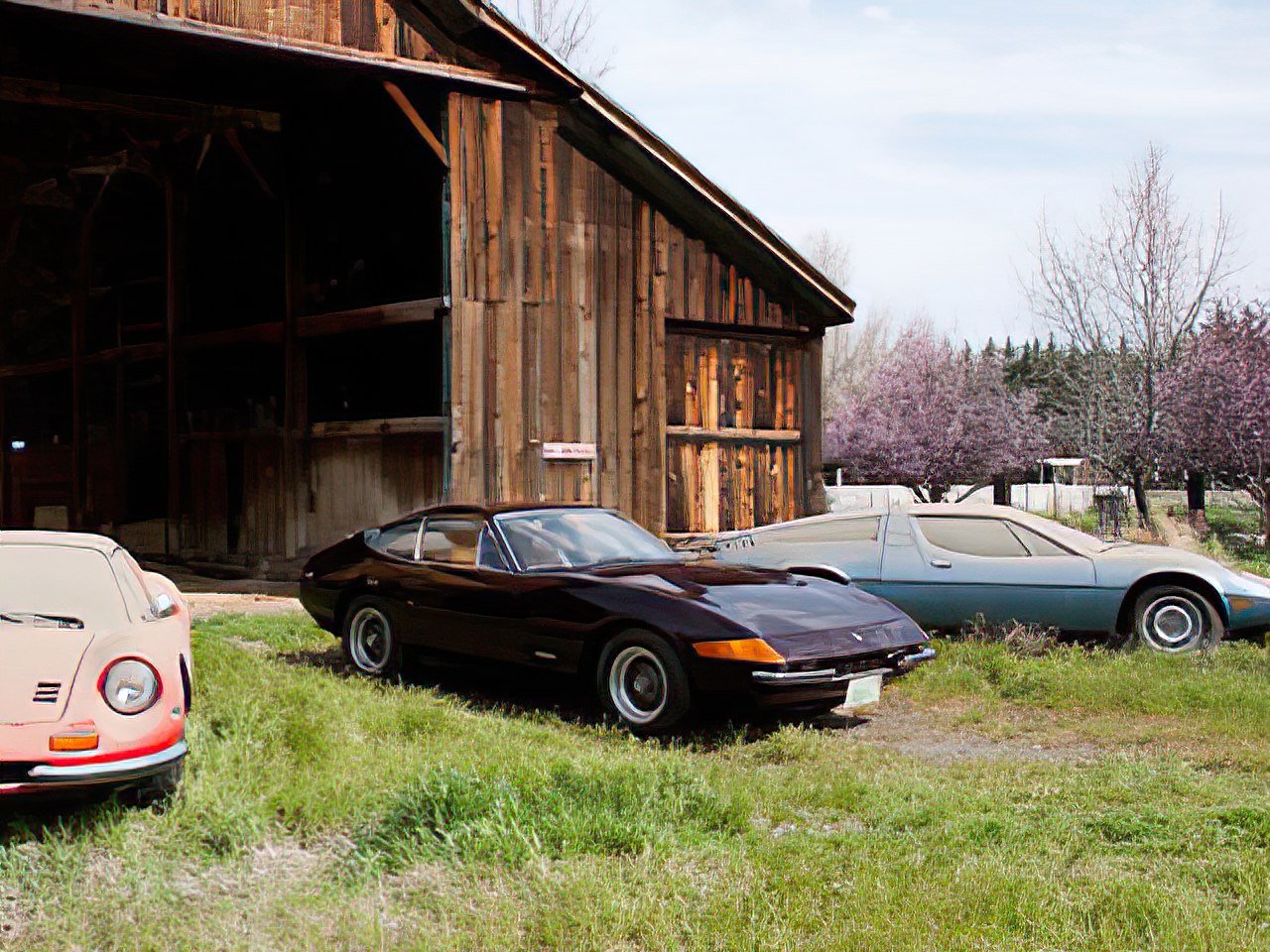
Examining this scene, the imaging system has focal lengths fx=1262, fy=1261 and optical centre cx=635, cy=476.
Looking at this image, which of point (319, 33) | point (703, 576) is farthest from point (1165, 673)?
point (319, 33)

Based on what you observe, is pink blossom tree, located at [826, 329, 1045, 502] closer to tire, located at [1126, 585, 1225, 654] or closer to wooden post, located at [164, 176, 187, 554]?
wooden post, located at [164, 176, 187, 554]

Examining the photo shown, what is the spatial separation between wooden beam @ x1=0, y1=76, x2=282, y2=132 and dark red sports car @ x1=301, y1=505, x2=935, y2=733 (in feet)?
28.1

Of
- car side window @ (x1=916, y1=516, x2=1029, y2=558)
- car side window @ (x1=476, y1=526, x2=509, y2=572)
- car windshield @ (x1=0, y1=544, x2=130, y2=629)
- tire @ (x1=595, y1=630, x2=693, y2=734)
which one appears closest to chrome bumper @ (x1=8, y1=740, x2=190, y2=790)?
car windshield @ (x1=0, y1=544, x2=130, y2=629)

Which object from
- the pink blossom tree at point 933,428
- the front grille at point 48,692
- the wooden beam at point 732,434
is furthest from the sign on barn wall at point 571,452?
the pink blossom tree at point 933,428

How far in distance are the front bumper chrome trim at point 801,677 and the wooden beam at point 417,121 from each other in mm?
9158

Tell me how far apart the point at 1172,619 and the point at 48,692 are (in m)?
8.03

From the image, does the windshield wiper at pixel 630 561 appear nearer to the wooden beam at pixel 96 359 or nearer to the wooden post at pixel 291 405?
the wooden post at pixel 291 405

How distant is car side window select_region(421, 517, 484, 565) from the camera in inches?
337

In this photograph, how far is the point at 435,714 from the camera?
718 cm

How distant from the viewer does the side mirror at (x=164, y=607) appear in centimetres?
570

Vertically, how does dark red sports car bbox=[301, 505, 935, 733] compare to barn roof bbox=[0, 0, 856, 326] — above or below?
below

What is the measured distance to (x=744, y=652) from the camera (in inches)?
270

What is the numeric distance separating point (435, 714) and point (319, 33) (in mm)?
8878

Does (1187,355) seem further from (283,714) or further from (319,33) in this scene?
(283,714)
